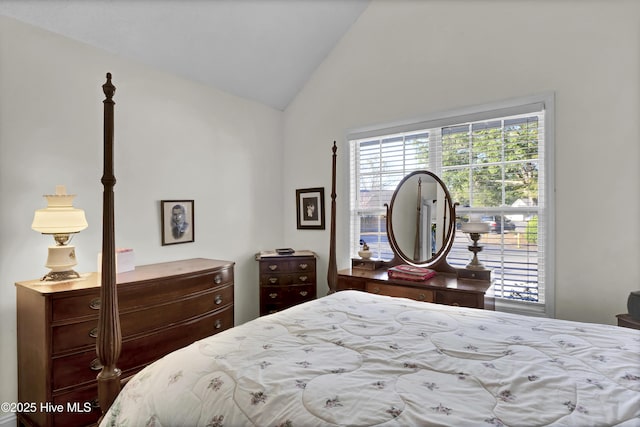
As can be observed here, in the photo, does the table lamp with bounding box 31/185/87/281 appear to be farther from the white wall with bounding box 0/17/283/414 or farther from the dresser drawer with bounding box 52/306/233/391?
the dresser drawer with bounding box 52/306/233/391

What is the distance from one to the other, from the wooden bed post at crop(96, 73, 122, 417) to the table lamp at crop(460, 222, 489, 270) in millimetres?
2451

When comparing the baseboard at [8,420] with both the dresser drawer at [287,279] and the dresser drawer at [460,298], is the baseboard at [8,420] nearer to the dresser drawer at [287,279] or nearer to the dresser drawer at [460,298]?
the dresser drawer at [287,279]

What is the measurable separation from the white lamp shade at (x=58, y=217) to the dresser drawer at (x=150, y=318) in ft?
1.93

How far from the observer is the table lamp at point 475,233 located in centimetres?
269

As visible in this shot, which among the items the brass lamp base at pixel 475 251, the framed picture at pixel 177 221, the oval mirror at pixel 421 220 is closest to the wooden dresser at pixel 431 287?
the brass lamp base at pixel 475 251

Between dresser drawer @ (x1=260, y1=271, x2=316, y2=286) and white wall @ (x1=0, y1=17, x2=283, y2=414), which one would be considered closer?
white wall @ (x1=0, y1=17, x2=283, y2=414)

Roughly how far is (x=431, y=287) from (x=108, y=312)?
2138 millimetres

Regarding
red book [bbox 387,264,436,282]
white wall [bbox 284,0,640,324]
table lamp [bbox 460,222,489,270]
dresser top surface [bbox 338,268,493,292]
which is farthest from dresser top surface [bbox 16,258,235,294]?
white wall [bbox 284,0,640,324]

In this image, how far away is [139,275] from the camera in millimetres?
2369

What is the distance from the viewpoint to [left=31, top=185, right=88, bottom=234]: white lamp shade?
79.9 inches

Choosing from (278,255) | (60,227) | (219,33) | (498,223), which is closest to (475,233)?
(498,223)

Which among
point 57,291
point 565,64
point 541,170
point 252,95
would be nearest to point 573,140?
point 541,170

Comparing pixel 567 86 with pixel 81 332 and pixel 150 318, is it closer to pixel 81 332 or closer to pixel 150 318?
pixel 150 318

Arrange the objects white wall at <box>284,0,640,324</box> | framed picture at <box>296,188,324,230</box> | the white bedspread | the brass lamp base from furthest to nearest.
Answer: framed picture at <box>296,188,324,230</box> < the brass lamp base < white wall at <box>284,0,640,324</box> < the white bedspread
